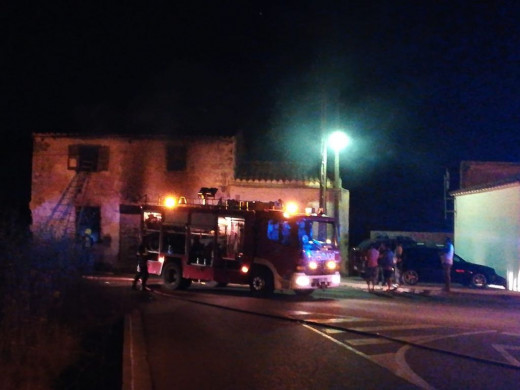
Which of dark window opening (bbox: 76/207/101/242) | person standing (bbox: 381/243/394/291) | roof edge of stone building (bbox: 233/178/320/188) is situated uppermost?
roof edge of stone building (bbox: 233/178/320/188)

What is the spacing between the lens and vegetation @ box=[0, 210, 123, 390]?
8.59 m

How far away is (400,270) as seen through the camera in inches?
941

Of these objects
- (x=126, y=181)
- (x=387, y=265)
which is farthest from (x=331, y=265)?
(x=126, y=181)

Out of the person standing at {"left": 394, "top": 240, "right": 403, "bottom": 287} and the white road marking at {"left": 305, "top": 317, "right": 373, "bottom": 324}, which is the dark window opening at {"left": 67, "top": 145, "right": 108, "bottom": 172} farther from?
the white road marking at {"left": 305, "top": 317, "right": 373, "bottom": 324}

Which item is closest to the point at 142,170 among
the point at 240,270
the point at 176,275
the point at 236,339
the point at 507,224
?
the point at 176,275

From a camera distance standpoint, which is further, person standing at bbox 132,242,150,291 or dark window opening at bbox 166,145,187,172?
dark window opening at bbox 166,145,187,172

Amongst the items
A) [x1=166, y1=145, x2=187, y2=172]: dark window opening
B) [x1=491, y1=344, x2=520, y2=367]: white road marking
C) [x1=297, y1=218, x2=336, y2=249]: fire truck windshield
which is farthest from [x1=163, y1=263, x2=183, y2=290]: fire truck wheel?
[x1=491, y1=344, x2=520, y2=367]: white road marking

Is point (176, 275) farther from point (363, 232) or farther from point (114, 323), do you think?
point (363, 232)

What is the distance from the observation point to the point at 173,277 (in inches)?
805

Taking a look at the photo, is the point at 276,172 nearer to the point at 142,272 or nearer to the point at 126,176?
the point at 126,176

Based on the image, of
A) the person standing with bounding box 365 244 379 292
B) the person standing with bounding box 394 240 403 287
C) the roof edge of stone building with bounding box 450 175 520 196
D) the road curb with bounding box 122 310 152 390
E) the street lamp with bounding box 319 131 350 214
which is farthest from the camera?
the street lamp with bounding box 319 131 350 214

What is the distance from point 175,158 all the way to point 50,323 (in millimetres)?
18373

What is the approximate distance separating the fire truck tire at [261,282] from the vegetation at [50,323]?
5.29m

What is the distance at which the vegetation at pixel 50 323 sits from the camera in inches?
338
